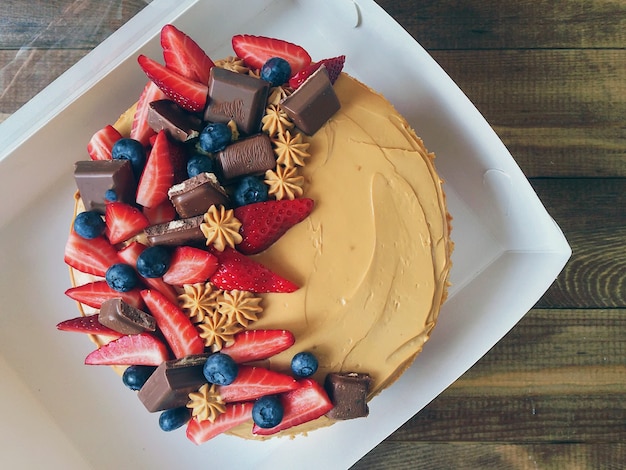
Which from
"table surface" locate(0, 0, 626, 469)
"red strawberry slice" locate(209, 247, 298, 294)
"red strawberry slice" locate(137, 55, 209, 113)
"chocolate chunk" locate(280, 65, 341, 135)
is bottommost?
"table surface" locate(0, 0, 626, 469)

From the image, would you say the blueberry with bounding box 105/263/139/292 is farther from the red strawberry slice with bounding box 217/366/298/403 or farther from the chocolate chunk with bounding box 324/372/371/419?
the chocolate chunk with bounding box 324/372/371/419

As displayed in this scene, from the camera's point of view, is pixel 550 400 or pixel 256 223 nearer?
pixel 256 223

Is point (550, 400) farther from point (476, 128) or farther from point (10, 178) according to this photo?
point (10, 178)

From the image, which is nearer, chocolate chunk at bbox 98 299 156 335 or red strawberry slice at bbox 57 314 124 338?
chocolate chunk at bbox 98 299 156 335

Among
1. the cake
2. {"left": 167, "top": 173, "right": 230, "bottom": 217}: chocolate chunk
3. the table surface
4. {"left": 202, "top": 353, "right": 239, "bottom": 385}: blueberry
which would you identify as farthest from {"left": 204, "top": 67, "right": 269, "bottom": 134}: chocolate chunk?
the table surface

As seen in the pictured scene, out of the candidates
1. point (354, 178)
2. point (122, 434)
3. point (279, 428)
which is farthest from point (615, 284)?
point (122, 434)

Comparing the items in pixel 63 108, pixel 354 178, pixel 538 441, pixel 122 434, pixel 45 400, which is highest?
pixel 63 108

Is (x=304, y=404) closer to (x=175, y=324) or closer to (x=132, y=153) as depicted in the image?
(x=175, y=324)
